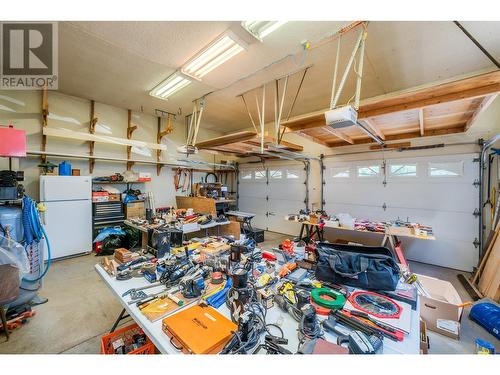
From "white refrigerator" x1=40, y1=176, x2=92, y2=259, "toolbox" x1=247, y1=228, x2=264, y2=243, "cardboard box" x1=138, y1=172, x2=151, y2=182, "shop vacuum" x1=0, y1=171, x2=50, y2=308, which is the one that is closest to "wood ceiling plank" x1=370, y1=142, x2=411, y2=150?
"toolbox" x1=247, y1=228, x2=264, y2=243

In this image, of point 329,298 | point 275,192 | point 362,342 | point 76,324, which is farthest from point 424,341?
point 275,192

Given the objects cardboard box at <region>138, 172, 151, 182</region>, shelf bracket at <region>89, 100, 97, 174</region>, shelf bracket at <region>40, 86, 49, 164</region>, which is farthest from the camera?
cardboard box at <region>138, 172, 151, 182</region>

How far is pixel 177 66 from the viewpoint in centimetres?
313

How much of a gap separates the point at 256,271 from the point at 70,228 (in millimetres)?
4498

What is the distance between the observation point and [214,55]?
2.79 meters

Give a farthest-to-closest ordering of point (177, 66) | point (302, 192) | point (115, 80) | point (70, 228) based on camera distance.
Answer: point (302, 192), point (70, 228), point (115, 80), point (177, 66)

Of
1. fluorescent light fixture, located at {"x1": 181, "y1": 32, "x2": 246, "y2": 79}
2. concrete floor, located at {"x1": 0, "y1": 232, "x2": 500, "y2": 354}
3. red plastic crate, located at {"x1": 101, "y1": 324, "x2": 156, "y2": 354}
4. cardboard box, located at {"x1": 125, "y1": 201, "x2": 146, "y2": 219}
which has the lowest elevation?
concrete floor, located at {"x1": 0, "y1": 232, "x2": 500, "y2": 354}

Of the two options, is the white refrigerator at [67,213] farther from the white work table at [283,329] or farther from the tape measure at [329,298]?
the tape measure at [329,298]

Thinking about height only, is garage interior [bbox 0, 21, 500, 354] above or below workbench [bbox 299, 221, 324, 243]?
above

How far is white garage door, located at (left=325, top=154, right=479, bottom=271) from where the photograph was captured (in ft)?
11.5

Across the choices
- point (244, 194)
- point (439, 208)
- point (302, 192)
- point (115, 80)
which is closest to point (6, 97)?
point (115, 80)

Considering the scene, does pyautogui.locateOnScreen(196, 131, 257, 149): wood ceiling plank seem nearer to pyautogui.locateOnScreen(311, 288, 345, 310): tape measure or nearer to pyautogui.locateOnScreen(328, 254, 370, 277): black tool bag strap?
pyautogui.locateOnScreen(328, 254, 370, 277): black tool bag strap

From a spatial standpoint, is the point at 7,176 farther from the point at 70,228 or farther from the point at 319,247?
the point at 319,247

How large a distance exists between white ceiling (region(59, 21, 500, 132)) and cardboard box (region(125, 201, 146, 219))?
102 inches
